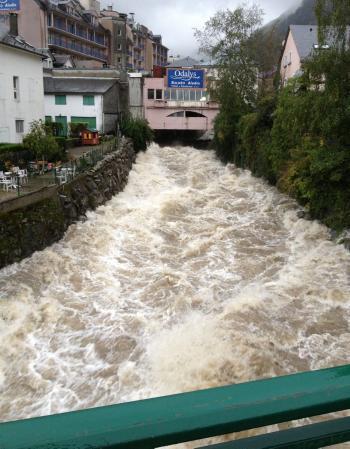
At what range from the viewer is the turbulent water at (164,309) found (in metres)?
8.86

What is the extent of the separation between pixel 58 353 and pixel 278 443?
368 inches

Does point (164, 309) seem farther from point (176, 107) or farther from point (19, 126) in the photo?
point (176, 107)

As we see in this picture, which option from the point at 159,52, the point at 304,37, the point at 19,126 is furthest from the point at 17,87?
the point at 159,52

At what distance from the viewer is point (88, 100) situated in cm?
3859

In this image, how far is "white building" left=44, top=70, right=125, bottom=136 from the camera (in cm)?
3841

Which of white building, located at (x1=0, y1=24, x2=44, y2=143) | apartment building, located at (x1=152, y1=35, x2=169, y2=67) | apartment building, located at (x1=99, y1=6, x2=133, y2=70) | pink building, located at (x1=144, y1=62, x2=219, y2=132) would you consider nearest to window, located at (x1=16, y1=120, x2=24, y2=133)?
white building, located at (x1=0, y1=24, x2=44, y2=143)

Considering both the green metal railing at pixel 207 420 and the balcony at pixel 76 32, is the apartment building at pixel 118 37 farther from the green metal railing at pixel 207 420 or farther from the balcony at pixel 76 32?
the green metal railing at pixel 207 420

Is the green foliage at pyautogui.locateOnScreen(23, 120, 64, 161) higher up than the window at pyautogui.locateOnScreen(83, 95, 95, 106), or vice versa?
the window at pyautogui.locateOnScreen(83, 95, 95, 106)

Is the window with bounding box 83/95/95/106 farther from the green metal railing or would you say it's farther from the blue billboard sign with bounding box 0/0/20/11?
the green metal railing

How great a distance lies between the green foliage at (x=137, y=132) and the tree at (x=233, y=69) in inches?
286

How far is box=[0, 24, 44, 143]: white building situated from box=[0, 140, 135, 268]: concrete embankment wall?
19.7ft

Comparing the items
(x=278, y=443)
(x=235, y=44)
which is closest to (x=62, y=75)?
(x=235, y=44)

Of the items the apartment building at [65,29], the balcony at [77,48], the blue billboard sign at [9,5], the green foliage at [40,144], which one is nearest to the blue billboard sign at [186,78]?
the apartment building at [65,29]

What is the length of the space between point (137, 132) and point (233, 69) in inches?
385
